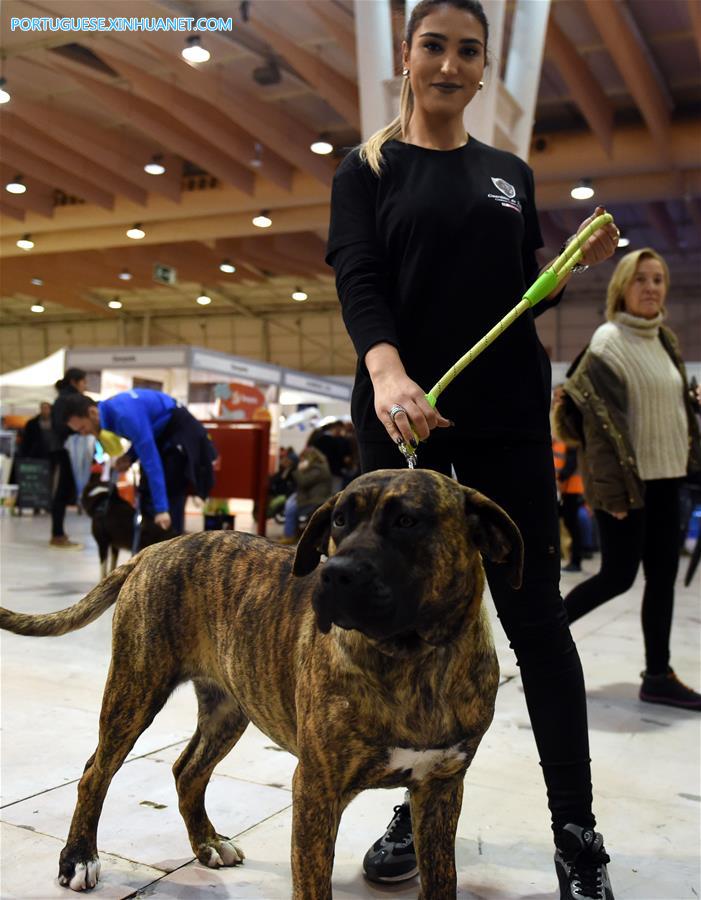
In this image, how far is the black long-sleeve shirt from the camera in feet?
5.82

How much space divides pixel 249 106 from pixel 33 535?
226 inches

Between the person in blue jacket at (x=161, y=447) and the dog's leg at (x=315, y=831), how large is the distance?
360cm

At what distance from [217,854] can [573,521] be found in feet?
21.1

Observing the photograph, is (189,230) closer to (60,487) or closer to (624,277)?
(60,487)

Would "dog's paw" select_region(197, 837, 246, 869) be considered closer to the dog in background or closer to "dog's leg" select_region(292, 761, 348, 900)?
"dog's leg" select_region(292, 761, 348, 900)

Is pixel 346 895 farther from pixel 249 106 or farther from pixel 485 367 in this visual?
pixel 249 106

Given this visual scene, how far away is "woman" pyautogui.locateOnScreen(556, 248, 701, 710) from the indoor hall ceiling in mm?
4247

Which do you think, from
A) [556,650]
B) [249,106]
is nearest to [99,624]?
[556,650]

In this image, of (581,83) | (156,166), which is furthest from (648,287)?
(156,166)

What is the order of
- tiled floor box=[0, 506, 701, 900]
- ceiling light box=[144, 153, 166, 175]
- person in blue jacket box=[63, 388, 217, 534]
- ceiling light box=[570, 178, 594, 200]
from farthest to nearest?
ceiling light box=[144, 153, 166, 175] → ceiling light box=[570, 178, 594, 200] → person in blue jacket box=[63, 388, 217, 534] → tiled floor box=[0, 506, 701, 900]

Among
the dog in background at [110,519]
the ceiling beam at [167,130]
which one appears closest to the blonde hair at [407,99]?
the dog in background at [110,519]

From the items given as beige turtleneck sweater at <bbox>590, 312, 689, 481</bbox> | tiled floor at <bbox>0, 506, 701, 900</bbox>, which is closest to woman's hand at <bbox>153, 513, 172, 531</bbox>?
tiled floor at <bbox>0, 506, 701, 900</bbox>

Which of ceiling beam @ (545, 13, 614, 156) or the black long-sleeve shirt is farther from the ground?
ceiling beam @ (545, 13, 614, 156)

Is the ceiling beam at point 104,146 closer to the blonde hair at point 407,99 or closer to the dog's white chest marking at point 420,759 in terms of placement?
the blonde hair at point 407,99
